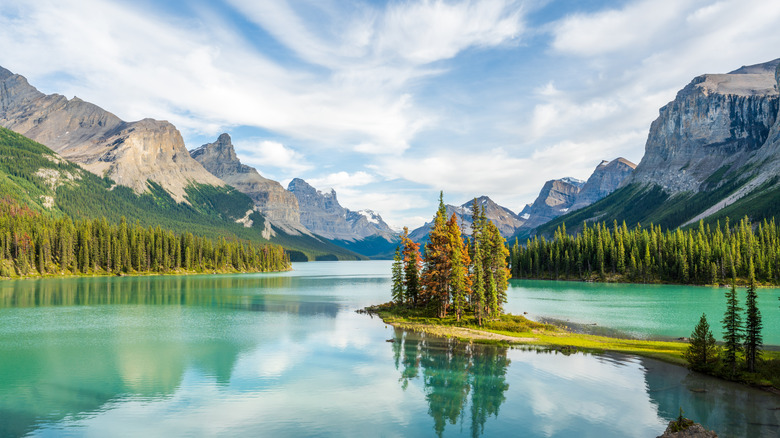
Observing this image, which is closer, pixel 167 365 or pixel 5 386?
pixel 5 386

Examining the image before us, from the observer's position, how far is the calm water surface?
86.9 ft

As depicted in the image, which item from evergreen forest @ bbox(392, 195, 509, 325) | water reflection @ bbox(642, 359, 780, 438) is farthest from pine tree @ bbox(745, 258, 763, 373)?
evergreen forest @ bbox(392, 195, 509, 325)

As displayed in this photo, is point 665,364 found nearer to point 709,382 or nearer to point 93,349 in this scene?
point 709,382

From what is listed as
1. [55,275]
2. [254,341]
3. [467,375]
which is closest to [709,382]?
[467,375]

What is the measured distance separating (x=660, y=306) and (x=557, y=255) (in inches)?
3797

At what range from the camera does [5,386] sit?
32656 mm

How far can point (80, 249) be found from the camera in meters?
159

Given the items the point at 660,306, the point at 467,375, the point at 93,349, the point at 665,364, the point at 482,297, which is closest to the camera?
the point at 467,375

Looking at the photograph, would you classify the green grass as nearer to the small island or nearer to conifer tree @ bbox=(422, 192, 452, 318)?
the small island

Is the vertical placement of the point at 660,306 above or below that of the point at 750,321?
below

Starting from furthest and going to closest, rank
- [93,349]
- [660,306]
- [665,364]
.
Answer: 1. [660,306]
2. [93,349]
3. [665,364]

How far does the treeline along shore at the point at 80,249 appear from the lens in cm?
14450

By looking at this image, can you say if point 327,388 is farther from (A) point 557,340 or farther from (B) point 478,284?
(B) point 478,284

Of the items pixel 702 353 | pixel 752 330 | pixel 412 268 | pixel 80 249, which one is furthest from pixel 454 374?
pixel 80 249
